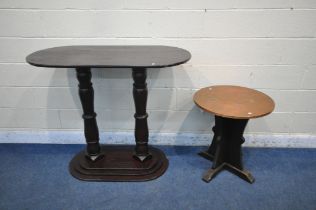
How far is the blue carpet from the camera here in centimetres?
161

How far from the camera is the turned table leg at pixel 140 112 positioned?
1619mm

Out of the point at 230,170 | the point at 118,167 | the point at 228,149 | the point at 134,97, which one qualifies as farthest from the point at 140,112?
the point at 230,170

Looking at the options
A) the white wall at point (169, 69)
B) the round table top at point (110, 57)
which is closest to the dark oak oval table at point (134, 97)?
the round table top at point (110, 57)

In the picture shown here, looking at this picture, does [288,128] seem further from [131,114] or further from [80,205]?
[80,205]

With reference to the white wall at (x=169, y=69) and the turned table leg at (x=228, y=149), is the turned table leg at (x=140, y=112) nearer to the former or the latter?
the white wall at (x=169, y=69)

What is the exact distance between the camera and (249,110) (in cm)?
156

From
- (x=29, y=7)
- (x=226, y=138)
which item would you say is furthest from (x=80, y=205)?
(x=29, y=7)

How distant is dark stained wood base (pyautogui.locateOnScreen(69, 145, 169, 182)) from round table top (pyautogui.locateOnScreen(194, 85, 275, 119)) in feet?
1.98

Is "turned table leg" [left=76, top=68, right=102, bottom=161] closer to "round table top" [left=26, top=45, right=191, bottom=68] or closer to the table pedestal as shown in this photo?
the table pedestal

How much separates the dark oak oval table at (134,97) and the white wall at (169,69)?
0.63 ft

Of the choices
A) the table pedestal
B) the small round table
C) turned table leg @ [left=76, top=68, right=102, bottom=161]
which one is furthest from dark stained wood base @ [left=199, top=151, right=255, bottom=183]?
turned table leg @ [left=76, top=68, right=102, bottom=161]

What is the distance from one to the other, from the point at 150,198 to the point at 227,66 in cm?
111

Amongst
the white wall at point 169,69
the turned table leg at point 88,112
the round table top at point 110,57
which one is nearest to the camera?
the round table top at point 110,57

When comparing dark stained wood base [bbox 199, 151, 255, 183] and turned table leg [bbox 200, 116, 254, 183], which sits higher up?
turned table leg [bbox 200, 116, 254, 183]
